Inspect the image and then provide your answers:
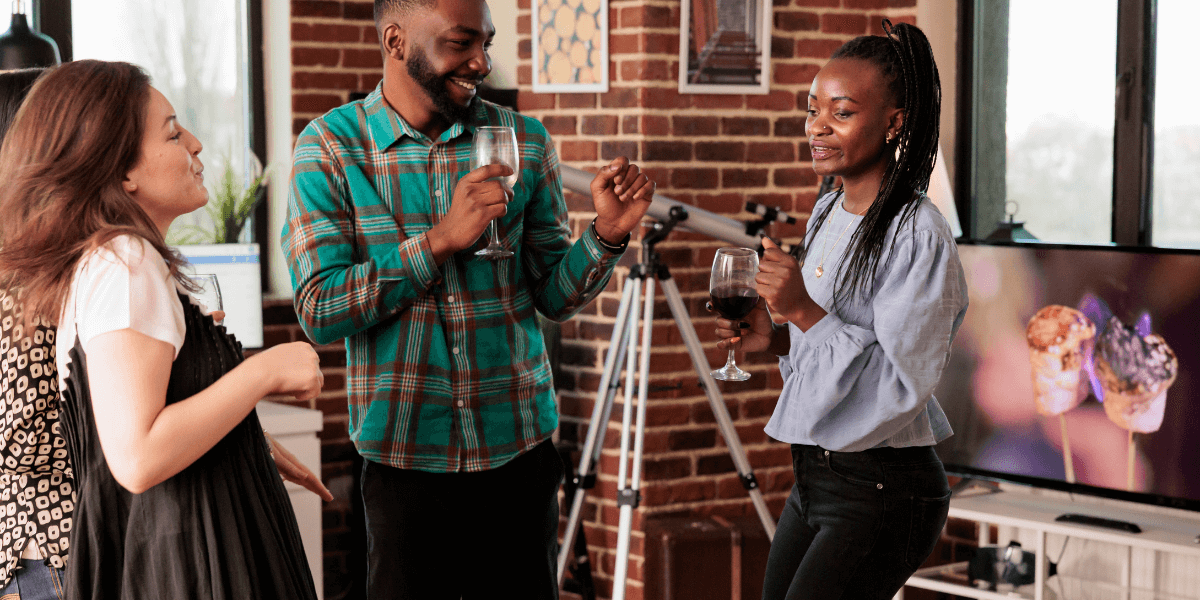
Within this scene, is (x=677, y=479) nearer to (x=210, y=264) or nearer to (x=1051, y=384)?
(x=1051, y=384)

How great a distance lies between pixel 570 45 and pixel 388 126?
5.69ft

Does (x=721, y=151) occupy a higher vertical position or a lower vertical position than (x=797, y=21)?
lower

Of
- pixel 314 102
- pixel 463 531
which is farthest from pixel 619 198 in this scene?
pixel 314 102

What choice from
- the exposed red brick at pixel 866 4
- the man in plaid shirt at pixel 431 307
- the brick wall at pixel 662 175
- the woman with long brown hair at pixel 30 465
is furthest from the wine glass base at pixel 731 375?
the exposed red brick at pixel 866 4

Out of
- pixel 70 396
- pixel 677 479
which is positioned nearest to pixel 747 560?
pixel 677 479

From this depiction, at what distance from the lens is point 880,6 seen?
12.2 ft

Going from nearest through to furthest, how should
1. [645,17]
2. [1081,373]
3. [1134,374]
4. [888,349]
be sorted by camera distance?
[888,349] → [1134,374] → [1081,373] → [645,17]

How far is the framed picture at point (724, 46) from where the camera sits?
339 cm

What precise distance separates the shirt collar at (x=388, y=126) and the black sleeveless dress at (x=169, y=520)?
53cm

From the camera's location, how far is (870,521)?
1698mm

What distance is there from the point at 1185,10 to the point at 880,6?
907 mm

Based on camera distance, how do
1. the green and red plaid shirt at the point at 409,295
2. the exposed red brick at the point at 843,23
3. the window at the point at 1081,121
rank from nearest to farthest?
the green and red plaid shirt at the point at 409,295 → the window at the point at 1081,121 → the exposed red brick at the point at 843,23

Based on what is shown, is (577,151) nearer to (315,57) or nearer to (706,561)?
(315,57)

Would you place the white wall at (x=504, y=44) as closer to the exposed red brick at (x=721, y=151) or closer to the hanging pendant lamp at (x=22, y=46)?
the exposed red brick at (x=721, y=151)
